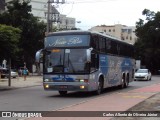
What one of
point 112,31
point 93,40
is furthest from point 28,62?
point 112,31

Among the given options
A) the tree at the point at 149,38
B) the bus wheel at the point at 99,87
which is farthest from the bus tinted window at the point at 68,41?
the tree at the point at 149,38

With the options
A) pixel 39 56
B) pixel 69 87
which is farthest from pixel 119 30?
pixel 69 87

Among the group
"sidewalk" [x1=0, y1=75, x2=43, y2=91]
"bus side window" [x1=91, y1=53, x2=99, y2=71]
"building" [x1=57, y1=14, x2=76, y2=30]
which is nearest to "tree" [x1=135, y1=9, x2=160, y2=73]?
"building" [x1=57, y1=14, x2=76, y2=30]

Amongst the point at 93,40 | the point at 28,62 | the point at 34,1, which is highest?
the point at 34,1

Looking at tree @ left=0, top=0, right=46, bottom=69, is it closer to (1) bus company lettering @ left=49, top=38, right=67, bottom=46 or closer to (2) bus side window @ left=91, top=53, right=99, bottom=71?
(2) bus side window @ left=91, top=53, right=99, bottom=71

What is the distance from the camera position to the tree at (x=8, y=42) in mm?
28328

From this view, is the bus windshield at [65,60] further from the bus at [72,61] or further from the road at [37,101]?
the road at [37,101]

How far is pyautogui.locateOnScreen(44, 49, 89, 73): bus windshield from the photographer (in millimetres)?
21953

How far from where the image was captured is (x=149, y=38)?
86.2 m

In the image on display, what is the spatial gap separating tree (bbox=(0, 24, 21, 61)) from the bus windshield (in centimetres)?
669

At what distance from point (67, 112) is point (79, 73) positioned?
7.54 metres

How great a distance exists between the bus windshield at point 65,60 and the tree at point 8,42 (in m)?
6.69

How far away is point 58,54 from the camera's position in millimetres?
22344

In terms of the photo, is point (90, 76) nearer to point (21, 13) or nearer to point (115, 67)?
point (115, 67)
